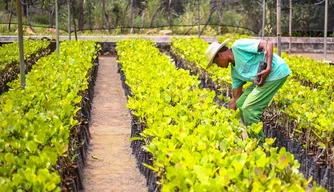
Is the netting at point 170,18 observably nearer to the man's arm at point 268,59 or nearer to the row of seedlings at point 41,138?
the row of seedlings at point 41,138

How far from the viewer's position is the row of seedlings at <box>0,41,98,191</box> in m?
3.58

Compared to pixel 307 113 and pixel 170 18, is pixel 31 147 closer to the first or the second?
pixel 307 113

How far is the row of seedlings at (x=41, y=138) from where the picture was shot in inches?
141

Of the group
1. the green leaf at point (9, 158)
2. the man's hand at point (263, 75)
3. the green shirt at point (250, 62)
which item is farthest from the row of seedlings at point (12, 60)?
the green leaf at point (9, 158)

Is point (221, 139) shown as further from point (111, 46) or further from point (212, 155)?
point (111, 46)

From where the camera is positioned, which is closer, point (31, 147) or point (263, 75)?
point (31, 147)

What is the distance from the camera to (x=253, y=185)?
3332mm

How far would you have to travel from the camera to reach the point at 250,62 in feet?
20.2

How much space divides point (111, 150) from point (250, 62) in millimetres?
2220

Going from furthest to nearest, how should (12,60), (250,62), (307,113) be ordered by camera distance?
(12,60)
(250,62)
(307,113)

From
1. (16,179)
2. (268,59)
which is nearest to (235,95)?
(268,59)

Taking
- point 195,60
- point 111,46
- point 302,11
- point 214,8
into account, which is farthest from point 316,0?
point 195,60

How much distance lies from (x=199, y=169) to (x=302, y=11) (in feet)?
71.3

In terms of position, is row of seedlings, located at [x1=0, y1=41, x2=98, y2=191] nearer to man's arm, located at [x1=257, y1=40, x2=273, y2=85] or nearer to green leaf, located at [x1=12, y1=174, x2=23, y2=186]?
green leaf, located at [x1=12, y1=174, x2=23, y2=186]
